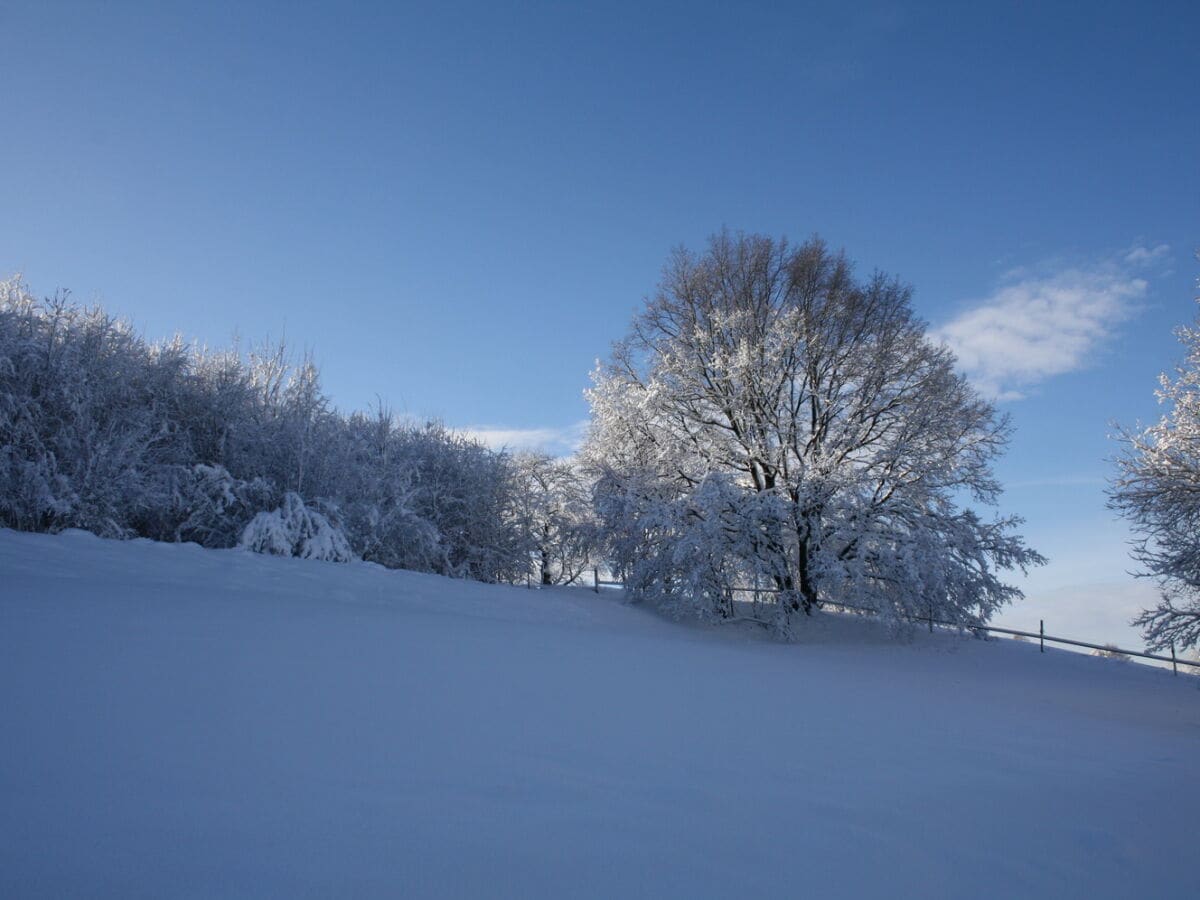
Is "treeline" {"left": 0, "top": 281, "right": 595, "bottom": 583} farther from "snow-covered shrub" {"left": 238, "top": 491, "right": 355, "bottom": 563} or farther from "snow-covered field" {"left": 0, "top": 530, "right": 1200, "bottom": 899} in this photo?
"snow-covered field" {"left": 0, "top": 530, "right": 1200, "bottom": 899}

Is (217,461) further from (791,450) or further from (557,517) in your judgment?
(791,450)

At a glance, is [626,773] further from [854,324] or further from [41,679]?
[854,324]

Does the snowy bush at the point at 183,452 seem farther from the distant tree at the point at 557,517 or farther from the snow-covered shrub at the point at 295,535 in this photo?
the distant tree at the point at 557,517

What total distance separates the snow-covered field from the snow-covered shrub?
180 inches

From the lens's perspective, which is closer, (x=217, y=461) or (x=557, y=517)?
(x=217, y=461)

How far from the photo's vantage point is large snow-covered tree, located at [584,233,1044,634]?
13961mm

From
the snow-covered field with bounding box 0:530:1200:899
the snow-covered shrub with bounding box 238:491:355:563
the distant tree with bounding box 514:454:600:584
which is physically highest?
the distant tree with bounding box 514:454:600:584

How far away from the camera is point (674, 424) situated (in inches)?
651

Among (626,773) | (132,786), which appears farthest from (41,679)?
(626,773)

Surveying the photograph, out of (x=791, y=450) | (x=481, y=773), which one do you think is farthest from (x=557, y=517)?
(x=481, y=773)

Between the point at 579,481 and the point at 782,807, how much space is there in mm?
15317

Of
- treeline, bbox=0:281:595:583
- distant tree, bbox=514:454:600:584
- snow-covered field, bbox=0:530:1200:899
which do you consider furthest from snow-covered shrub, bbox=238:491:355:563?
distant tree, bbox=514:454:600:584

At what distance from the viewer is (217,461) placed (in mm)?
15133

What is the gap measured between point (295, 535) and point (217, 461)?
157 inches
